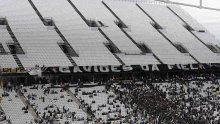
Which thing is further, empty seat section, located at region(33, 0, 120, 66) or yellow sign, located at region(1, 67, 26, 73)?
empty seat section, located at region(33, 0, 120, 66)

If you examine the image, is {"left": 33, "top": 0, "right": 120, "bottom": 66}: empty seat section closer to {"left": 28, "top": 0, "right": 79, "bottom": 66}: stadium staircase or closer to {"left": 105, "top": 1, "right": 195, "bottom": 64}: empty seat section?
{"left": 28, "top": 0, "right": 79, "bottom": 66}: stadium staircase

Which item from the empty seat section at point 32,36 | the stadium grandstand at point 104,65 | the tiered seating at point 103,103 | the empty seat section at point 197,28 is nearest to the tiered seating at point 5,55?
the stadium grandstand at point 104,65

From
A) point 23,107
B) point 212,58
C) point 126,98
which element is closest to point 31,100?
point 23,107

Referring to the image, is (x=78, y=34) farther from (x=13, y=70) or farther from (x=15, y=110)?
(x=15, y=110)

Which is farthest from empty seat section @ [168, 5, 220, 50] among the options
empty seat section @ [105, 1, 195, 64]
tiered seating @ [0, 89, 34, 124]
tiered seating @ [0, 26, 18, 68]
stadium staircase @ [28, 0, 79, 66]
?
tiered seating @ [0, 89, 34, 124]

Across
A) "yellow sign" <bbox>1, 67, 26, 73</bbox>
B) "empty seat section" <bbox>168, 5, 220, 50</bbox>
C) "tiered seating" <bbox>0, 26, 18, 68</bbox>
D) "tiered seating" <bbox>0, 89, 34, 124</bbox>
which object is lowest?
"tiered seating" <bbox>0, 89, 34, 124</bbox>

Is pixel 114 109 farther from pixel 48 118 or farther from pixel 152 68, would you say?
pixel 152 68

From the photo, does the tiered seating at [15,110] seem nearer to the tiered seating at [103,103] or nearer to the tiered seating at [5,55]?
the tiered seating at [5,55]
